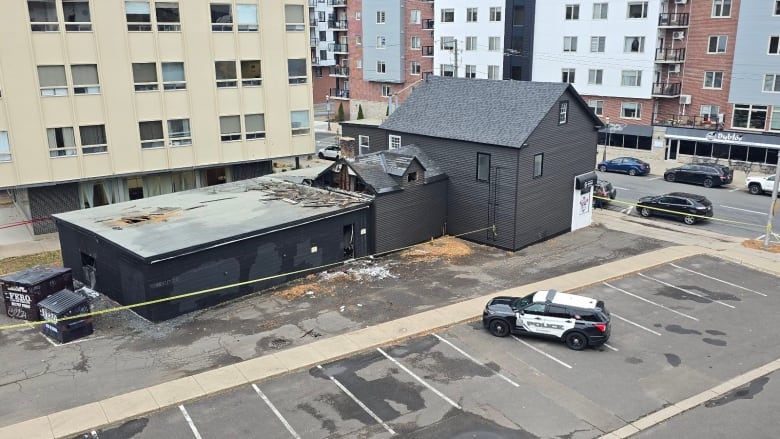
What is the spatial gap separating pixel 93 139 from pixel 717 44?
1959 inches

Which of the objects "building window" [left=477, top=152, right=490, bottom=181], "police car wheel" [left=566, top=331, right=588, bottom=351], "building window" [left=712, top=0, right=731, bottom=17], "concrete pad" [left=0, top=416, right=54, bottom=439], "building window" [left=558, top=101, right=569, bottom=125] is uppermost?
"building window" [left=712, top=0, right=731, bottom=17]

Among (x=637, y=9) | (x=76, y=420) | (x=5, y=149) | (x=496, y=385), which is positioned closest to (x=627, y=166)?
(x=637, y=9)

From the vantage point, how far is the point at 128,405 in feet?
61.9

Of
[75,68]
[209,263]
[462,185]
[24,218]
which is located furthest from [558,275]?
[24,218]

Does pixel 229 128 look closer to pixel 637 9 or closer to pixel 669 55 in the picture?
pixel 637 9

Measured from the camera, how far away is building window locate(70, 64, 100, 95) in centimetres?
3556

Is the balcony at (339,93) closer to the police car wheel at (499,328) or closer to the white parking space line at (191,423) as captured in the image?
the police car wheel at (499,328)

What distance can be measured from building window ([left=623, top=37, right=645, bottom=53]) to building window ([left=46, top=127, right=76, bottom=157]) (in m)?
47.7

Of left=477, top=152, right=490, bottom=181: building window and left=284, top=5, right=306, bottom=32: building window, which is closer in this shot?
left=477, top=152, right=490, bottom=181: building window

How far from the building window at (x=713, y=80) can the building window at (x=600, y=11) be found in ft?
35.5

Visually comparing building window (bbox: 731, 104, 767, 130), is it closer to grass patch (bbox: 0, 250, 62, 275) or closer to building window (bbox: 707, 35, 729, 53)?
building window (bbox: 707, 35, 729, 53)

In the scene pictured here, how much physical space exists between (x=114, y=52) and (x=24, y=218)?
11760 mm

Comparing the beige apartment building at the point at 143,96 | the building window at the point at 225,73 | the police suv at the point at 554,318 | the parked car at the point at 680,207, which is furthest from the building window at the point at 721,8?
the police suv at the point at 554,318

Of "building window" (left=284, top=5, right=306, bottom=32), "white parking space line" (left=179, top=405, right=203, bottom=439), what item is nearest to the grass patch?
"white parking space line" (left=179, top=405, right=203, bottom=439)
